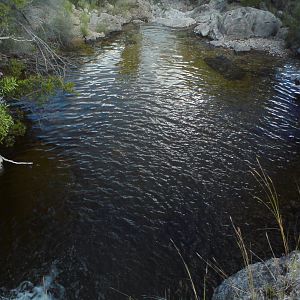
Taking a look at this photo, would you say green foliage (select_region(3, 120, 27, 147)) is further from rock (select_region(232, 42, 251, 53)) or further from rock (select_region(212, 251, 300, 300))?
rock (select_region(232, 42, 251, 53))

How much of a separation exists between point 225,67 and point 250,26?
465 inches

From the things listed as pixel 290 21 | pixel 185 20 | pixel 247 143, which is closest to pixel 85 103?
pixel 247 143

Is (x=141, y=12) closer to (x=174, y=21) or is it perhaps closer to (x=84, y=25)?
(x=174, y=21)

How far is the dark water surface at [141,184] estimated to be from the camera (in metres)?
7.61

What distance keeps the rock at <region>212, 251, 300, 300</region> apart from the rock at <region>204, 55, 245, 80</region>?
1669 centimetres

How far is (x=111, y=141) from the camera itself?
12945 mm

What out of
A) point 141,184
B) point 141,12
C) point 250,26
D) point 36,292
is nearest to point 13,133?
point 141,184

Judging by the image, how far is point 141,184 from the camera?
10508 mm

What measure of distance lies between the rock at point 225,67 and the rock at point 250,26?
25.5 feet

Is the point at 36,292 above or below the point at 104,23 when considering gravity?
below

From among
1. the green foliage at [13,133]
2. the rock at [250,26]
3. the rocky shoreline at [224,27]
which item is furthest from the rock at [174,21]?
the green foliage at [13,133]

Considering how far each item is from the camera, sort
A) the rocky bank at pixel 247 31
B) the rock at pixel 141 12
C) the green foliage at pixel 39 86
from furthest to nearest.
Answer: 1. the rock at pixel 141 12
2. the rocky bank at pixel 247 31
3. the green foliage at pixel 39 86

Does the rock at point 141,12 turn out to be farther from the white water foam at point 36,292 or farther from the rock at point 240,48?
the white water foam at point 36,292

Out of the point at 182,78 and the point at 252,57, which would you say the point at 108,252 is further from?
the point at 252,57
